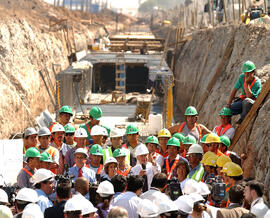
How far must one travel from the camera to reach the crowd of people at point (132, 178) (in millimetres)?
6137

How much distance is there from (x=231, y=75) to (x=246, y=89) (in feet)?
22.0

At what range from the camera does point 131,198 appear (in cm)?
688

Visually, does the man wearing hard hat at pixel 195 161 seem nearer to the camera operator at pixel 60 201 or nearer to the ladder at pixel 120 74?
the camera operator at pixel 60 201

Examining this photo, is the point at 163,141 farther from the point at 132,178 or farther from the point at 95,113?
the point at 132,178

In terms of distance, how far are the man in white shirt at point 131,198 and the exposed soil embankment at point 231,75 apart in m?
2.64

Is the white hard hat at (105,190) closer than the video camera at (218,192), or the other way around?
the white hard hat at (105,190)

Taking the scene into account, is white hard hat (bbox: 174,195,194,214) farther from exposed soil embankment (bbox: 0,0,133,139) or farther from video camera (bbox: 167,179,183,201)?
exposed soil embankment (bbox: 0,0,133,139)

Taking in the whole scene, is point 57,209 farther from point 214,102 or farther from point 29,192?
point 214,102

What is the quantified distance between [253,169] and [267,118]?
1219mm

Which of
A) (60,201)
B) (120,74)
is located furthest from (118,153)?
(120,74)

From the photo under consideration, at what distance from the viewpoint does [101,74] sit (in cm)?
4469

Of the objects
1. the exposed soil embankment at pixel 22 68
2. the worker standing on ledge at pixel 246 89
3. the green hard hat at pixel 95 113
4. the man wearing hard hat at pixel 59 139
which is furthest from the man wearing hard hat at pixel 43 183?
the exposed soil embankment at pixel 22 68

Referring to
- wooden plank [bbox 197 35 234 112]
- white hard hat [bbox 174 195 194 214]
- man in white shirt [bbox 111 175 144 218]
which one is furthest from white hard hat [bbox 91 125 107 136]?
wooden plank [bbox 197 35 234 112]

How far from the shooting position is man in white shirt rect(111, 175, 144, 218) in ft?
22.4
